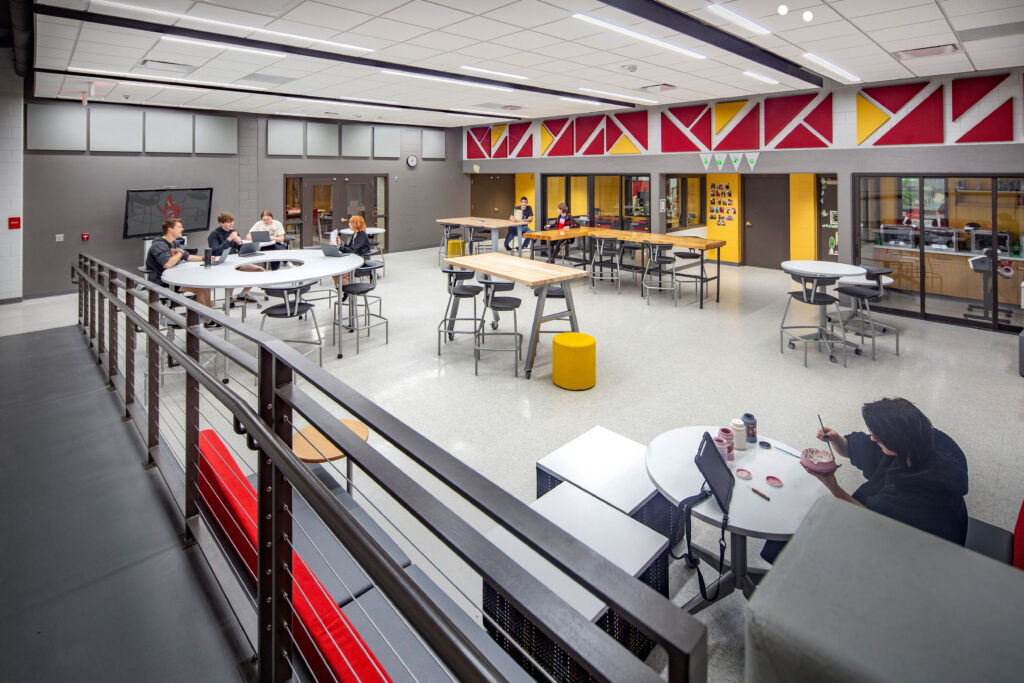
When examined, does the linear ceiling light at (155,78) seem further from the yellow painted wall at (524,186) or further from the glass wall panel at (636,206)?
the yellow painted wall at (524,186)

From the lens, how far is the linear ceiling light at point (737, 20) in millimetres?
4641

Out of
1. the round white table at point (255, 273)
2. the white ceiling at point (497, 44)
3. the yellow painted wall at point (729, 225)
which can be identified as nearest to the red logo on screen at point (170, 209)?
the white ceiling at point (497, 44)

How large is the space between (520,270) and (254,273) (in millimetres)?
2751

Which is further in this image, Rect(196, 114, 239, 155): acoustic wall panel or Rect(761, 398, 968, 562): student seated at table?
Rect(196, 114, 239, 155): acoustic wall panel

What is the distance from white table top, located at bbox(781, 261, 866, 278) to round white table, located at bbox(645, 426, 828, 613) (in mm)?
4019

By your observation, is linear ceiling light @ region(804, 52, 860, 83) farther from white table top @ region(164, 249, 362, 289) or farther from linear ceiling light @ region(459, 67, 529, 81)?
white table top @ region(164, 249, 362, 289)

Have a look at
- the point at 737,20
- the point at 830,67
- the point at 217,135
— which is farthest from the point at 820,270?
the point at 217,135

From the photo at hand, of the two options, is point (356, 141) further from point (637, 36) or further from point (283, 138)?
point (637, 36)

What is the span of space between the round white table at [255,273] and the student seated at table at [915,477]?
16.2 feet

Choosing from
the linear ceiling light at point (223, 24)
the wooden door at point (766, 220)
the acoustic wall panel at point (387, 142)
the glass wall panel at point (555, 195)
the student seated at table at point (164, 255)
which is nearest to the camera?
the linear ceiling light at point (223, 24)

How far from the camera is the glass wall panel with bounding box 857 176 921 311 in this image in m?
7.75

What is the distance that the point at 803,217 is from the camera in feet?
36.7

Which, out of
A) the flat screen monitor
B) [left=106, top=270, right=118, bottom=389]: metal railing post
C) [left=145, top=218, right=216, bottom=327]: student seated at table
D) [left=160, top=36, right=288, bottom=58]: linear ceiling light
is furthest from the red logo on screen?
[left=106, top=270, right=118, bottom=389]: metal railing post

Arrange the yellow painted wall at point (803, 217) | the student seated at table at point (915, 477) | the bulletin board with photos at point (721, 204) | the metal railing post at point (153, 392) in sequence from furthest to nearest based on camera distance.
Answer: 1. the bulletin board with photos at point (721, 204)
2. the yellow painted wall at point (803, 217)
3. the metal railing post at point (153, 392)
4. the student seated at table at point (915, 477)
